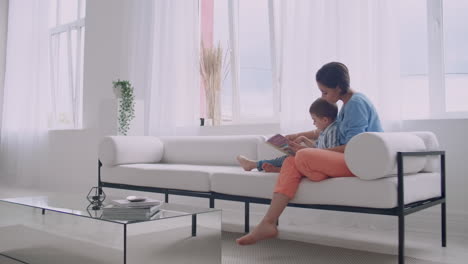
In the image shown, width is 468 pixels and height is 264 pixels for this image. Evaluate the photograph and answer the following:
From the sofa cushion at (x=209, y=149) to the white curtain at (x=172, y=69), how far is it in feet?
2.01

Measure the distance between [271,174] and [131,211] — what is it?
1026mm

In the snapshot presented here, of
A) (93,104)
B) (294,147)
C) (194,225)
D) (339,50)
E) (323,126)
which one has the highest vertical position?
(339,50)

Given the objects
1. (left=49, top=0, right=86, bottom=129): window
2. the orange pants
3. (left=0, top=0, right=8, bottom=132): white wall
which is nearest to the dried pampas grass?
the orange pants

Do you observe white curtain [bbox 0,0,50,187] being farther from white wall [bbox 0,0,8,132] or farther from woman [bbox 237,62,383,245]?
woman [bbox 237,62,383,245]

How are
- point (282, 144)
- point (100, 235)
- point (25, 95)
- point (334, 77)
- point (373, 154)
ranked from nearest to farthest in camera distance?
point (100, 235)
point (373, 154)
point (334, 77)
point (282, 144)
point (25, 95)

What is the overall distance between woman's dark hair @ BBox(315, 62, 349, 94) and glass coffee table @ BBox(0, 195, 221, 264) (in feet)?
3.58

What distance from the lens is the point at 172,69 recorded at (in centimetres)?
497

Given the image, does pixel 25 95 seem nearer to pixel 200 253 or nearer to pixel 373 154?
Result: pixel 200 253

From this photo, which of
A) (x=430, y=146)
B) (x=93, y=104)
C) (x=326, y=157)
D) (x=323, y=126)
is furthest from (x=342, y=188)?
(x=93, y=104)

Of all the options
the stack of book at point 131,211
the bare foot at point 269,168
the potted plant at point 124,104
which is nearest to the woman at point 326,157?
the bare foot at point 269,168

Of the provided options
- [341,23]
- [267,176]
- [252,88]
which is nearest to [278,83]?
[252,88]

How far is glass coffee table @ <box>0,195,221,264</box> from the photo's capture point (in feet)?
6.57

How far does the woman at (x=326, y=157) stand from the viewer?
2.52 m

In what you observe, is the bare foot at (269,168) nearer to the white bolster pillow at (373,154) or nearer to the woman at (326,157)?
the woman at (326,157)
